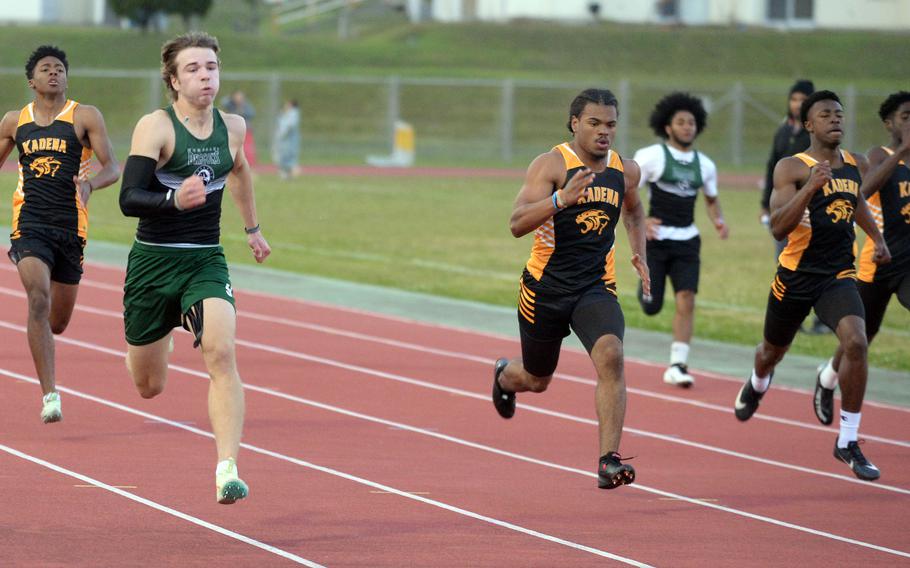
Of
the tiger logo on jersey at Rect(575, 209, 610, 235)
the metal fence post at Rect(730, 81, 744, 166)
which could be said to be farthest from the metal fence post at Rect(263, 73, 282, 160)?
the tiger logo on jersey at Rect(575, 209, 610, 235)

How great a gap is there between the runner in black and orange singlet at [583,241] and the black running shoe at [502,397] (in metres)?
1.01

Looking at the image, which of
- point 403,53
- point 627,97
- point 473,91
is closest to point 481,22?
point 403,53

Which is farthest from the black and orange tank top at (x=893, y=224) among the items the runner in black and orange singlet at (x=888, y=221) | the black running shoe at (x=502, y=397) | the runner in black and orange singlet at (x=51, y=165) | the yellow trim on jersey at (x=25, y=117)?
the yellow trim on jersey at (x=25, y=117)

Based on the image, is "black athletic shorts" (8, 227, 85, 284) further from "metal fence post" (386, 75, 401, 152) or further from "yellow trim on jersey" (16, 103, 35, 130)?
"metal fence post" (386, 75, 401, 152)

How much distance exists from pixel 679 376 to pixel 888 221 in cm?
238

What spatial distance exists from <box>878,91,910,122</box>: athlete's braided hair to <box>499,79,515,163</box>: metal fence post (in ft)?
114

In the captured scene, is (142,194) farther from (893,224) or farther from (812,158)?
(893,224)

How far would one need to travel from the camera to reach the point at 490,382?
11.8 meters

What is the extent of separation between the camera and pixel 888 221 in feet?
32.9

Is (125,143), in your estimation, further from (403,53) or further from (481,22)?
(481,22)

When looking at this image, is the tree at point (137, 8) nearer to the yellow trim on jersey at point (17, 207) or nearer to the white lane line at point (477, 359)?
the white lane line at point (477, 359)

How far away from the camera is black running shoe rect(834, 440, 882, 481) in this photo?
8.45 m

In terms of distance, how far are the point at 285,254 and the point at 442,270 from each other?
2.51 meters

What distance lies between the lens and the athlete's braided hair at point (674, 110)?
39.7ft
